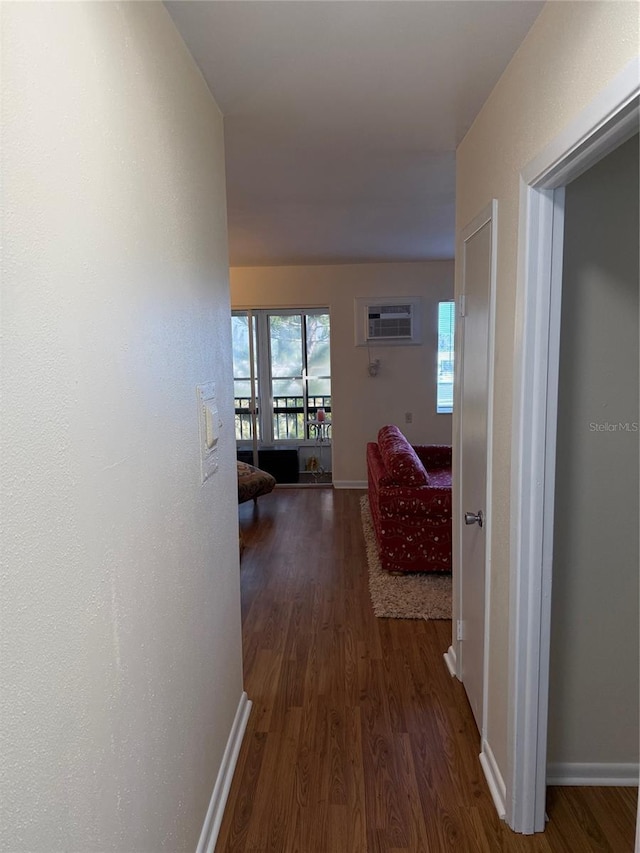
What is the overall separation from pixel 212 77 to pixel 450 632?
8.96ft

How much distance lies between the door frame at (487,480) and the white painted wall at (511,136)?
0.04 meters

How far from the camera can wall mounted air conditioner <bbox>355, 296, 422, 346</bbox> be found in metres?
5.81

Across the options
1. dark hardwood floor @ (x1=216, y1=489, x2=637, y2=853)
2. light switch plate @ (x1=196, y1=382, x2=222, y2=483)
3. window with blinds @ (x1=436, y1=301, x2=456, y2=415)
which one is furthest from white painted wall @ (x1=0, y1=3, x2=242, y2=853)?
window with blinds @ (x1=436, y1=301, x2=456, y2=415)

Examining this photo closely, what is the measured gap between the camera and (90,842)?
2.90ft

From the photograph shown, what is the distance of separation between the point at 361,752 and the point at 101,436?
5.76ft

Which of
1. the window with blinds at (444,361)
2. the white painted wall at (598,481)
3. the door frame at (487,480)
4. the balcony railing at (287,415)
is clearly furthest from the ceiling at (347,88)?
the balcony railing at (287,415)

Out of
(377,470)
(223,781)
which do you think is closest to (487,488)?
(223,781)

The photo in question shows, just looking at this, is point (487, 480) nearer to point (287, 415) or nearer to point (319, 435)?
point (319, 435)

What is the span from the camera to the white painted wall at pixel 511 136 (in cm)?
111

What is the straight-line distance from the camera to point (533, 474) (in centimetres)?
157

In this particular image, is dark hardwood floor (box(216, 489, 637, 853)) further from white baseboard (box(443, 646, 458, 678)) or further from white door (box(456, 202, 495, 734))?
white door (box(456, 202, 495, 734))

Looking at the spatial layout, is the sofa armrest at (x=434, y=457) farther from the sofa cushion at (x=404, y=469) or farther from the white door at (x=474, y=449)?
the white door at (x=474, y=449)

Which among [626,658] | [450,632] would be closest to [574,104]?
[626,658]

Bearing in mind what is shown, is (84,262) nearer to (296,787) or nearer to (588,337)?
(588,337)
